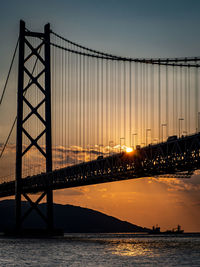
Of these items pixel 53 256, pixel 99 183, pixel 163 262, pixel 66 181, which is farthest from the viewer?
pixel 66 181

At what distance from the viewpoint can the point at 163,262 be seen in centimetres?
4178


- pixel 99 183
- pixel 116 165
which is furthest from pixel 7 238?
pixel 116 165

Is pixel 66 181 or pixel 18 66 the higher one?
pixel 18 66

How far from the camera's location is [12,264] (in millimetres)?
41812

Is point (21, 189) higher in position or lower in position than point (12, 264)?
higher

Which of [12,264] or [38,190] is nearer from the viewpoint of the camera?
[12,264]

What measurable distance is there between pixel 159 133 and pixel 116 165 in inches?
377

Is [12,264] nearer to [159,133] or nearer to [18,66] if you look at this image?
[159,133]

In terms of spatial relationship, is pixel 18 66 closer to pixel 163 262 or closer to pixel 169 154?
pixel 169 154

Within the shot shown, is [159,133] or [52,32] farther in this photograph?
[52,32]

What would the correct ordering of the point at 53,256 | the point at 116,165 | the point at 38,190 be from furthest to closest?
1. the point at 38,190
2. the point at 116,165
3. the point at 53,256

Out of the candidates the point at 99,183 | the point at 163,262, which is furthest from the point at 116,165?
the point at 163,262

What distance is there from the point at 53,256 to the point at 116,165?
17060 millimetres

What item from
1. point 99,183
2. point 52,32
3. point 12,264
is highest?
point 52,32
